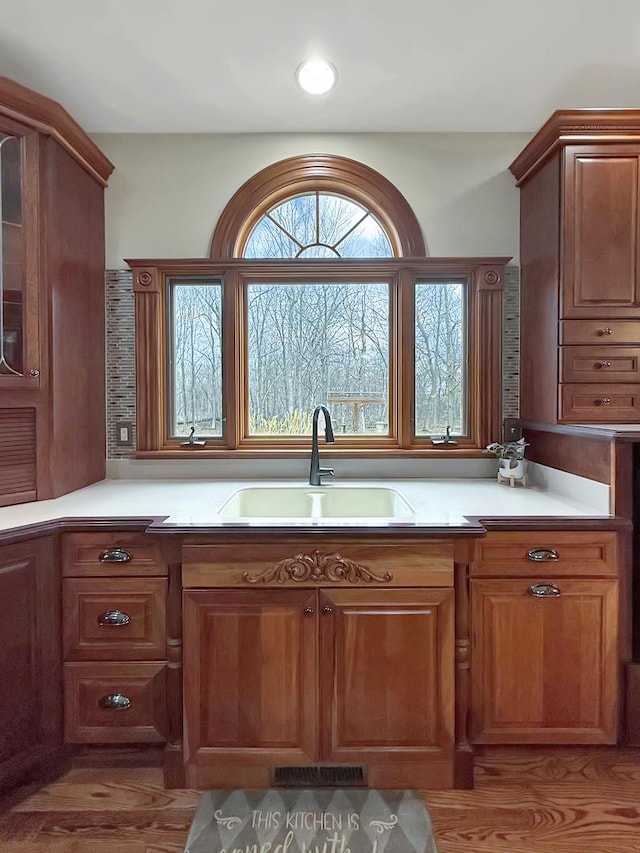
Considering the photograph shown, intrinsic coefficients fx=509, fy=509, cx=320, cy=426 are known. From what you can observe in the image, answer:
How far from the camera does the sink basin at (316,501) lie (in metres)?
2.20

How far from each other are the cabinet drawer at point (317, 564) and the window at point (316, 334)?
87 cm

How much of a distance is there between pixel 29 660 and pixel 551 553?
1.73m

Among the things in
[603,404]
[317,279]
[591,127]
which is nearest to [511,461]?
[603,404]

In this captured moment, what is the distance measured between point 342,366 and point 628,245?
1.26m

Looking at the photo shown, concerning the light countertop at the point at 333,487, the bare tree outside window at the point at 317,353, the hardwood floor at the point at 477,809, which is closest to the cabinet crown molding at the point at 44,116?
the bare tree outside window at the point at 317,353

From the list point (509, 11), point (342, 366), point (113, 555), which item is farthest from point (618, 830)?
point (509, 11)

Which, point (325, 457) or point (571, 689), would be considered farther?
point (325, 457)

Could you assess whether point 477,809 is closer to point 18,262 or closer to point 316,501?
point 316,501

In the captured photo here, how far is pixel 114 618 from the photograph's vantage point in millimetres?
1710

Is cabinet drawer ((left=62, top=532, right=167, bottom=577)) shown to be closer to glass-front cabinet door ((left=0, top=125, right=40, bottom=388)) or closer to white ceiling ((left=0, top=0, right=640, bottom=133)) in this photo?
glass-front cabinet door ((left=0, top=125, right=40, bottom=388))

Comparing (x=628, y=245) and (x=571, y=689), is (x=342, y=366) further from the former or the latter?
(x=571, y=689)

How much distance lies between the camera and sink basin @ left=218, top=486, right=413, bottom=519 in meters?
2.20

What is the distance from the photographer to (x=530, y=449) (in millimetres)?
2363

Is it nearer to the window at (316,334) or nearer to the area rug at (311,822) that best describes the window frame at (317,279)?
the window at (316,334)
